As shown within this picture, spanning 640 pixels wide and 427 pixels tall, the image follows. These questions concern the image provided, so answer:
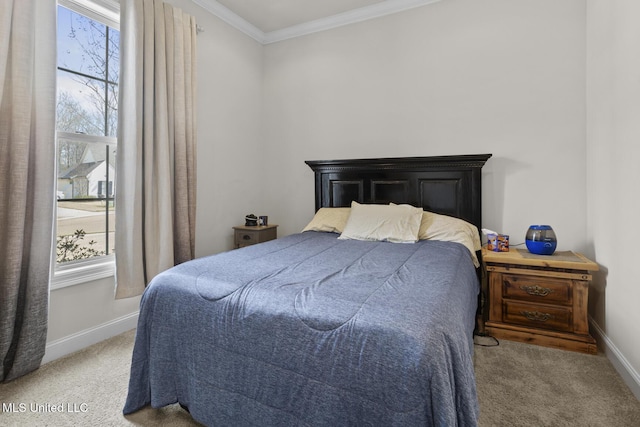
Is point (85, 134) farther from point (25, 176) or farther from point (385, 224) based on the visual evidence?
point (385, 224)

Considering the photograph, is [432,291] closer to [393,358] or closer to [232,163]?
[393,358]

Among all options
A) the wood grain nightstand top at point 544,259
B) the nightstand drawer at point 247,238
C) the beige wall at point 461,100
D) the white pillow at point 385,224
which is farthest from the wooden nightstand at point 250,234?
the wood grain nightstand top at point 544,259

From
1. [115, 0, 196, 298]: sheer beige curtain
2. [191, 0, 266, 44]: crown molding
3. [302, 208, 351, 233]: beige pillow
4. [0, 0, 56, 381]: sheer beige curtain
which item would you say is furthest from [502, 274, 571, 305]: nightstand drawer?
[191, 0, 266, 44]: crown molding

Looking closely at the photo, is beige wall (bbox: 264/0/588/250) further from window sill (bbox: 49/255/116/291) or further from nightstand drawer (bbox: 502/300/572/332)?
window sill (bbox: 49/255/116/291)

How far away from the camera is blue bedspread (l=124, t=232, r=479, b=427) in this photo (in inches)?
37.7

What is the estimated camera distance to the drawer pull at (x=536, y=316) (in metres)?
2.22

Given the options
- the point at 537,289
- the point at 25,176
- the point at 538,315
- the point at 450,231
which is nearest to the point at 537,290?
the point at 537,289

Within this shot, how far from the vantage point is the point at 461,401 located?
98cm

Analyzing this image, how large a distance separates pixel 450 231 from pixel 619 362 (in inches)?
48.6

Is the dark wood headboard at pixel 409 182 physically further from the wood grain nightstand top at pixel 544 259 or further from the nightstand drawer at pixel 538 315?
the nightstand drawer at pixel 538 315

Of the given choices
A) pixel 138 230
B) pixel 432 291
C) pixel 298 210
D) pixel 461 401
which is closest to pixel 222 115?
pixel 298 210

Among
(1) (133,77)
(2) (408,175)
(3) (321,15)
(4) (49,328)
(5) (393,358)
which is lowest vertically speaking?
(4) (49,328)

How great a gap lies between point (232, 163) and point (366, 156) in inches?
57.2

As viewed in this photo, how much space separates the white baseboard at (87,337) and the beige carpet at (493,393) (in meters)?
0.06
